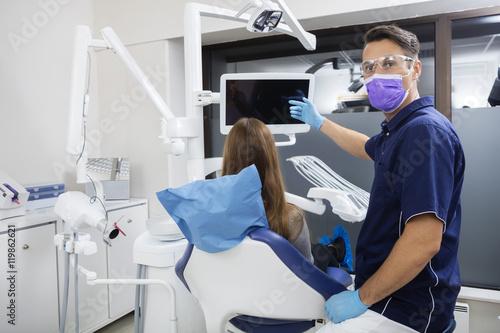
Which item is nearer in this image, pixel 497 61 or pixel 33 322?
pixel 33 322

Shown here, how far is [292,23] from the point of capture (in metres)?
1.65

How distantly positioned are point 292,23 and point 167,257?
114 centimetres

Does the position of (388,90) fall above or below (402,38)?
below

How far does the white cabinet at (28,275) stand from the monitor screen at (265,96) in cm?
113

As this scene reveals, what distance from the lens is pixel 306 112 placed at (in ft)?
5.73

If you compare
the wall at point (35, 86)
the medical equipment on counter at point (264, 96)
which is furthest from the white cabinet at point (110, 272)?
the medical equipment on counter at point (264, 96)

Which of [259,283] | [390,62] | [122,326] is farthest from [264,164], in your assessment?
[122,326]

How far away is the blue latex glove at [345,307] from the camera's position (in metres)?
1.09

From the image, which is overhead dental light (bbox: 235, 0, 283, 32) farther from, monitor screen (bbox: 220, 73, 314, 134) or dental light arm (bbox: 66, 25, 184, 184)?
dental light arm (bbox: 66, 25, 184, 184)

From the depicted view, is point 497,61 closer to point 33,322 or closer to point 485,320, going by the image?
point 485,320

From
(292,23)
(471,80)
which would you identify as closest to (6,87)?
(292,23)

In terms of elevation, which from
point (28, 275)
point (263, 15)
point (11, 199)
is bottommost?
point (28, 275)

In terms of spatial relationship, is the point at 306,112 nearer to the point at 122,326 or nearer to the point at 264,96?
the point at 264,96

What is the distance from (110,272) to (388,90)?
79.2 inches
